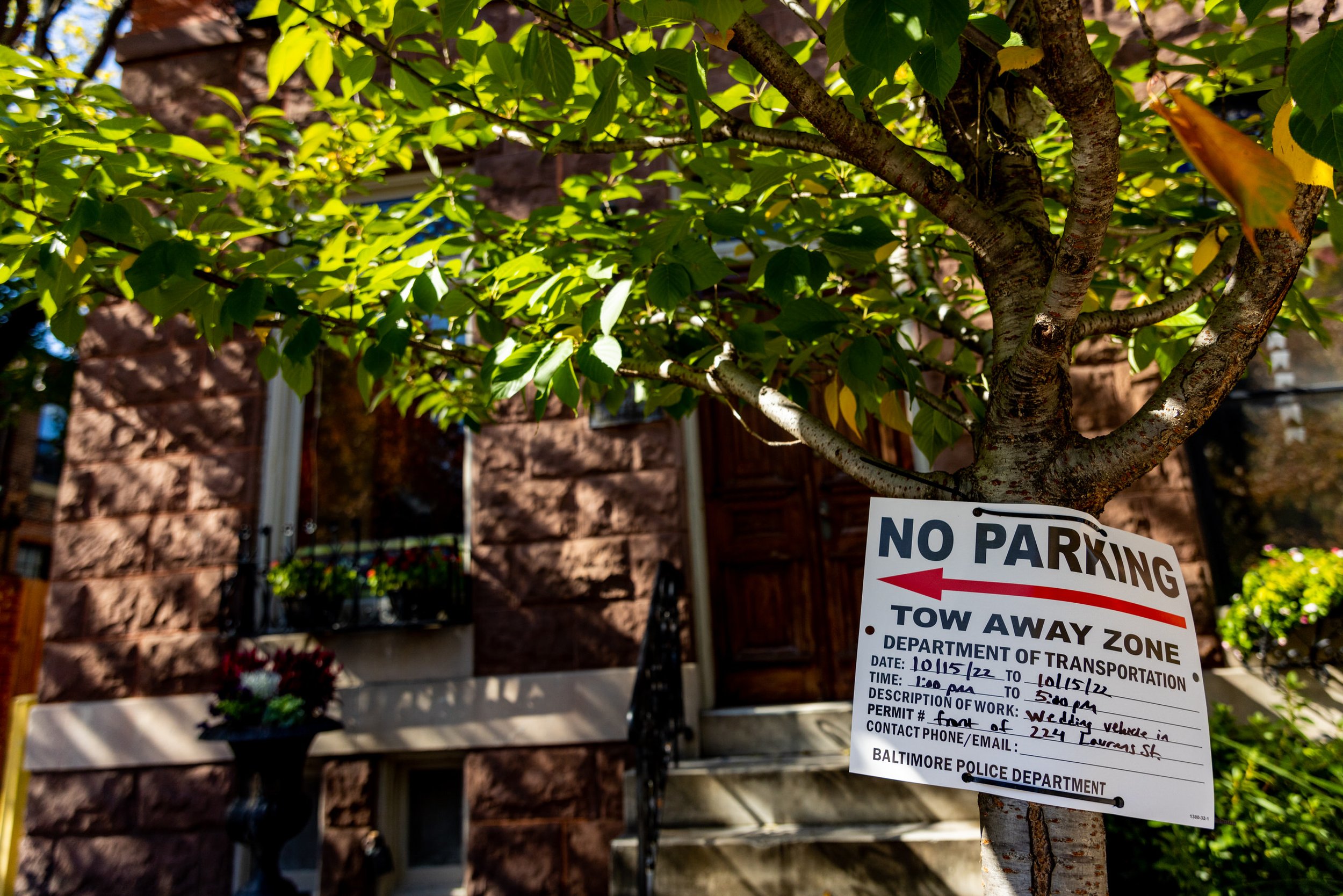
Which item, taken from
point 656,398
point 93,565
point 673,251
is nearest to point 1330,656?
point 656,398

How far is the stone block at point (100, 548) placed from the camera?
16.4 feet

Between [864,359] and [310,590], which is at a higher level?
[864,359]

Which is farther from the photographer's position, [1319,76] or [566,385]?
[566,385]

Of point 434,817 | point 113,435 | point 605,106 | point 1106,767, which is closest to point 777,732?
point 434,817

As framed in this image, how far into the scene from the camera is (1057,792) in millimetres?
1419

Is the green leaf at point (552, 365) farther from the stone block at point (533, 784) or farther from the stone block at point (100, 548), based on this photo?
the stone block at point (100, 548)

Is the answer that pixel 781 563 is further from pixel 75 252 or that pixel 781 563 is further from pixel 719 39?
pixel 75 252

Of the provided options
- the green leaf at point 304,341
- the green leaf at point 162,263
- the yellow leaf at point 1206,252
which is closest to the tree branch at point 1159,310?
the yellow leaf at point 1206,252

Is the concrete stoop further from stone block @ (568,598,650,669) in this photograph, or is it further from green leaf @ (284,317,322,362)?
green leaf @ (284,317,322,362)

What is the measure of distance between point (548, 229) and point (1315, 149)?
6.09ft

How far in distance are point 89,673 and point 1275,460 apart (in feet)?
21.5

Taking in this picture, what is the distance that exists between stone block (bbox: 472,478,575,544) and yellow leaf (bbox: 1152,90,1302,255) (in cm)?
387

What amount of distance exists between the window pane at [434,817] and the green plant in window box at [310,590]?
3.31 ft

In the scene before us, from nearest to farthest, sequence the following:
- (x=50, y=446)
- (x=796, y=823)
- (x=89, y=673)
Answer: (x=796, y=823)
(x=89, y=673)
(x=50, y=446)
